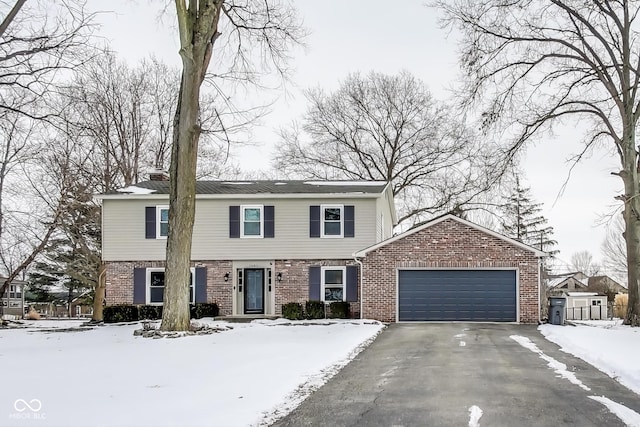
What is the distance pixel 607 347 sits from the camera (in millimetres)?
14766

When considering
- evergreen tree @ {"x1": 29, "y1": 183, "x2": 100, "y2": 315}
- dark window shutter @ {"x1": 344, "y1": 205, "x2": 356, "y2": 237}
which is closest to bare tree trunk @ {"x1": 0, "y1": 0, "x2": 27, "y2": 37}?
dark window shutter @ {"x1": 344, "y1": 205, "x2": 356, "y2": 237}

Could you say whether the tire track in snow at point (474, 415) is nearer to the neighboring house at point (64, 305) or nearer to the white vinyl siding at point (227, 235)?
the white vinyl siding at point (227, 235)

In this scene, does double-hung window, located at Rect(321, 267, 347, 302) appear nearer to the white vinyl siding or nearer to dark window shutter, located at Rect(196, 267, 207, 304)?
the white vinyl siding

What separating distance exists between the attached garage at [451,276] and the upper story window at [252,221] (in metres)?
4.28

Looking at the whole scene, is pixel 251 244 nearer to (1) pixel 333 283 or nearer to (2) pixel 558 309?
(1) pixel 333 283

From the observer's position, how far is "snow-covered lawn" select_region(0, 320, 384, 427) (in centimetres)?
755

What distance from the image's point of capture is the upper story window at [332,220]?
25.3 metres

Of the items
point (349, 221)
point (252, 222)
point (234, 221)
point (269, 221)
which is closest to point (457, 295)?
point (349, 221)

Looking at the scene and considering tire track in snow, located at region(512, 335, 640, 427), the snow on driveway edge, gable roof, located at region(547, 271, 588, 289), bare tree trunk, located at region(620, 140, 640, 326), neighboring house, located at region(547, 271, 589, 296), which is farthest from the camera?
gable roof, located at region(547, 271, 588, 289)

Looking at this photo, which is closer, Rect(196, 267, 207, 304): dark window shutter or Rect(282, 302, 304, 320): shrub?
Rect(282, 302, 304, 320): shrub

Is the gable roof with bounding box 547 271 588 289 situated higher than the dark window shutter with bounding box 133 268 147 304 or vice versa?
the dark window shutter with bounding box 133 268 147 304

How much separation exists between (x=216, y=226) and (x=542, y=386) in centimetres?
1762

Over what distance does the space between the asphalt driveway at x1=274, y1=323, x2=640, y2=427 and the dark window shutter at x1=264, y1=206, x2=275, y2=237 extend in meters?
11.3

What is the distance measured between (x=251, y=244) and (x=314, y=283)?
2829 mm
